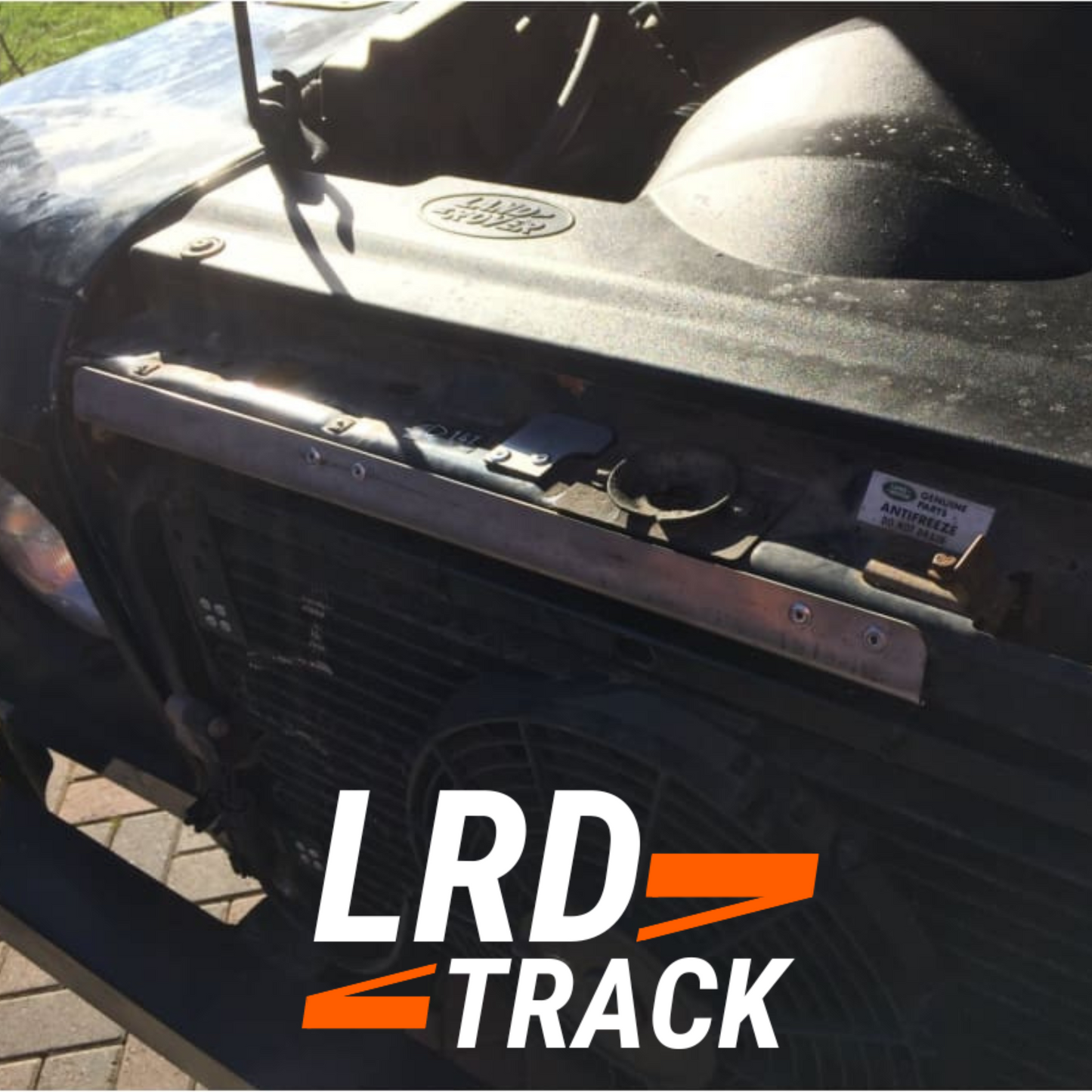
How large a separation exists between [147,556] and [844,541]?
2.65 feet

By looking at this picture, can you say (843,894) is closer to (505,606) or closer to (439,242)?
(505,606)

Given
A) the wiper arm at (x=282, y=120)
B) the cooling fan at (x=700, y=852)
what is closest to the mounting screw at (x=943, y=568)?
the cooling fan at (x=700, y=852)

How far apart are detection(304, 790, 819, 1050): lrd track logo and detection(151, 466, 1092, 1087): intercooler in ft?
0.05

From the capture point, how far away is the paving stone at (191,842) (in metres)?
2.35

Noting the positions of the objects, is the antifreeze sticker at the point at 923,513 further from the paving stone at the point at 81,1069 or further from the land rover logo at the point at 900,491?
the paving stone at the point at 81,1069

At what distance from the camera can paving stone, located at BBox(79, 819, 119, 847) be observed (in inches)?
94.0

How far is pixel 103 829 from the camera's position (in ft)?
7.90

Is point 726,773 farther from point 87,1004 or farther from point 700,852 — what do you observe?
point 87,1004

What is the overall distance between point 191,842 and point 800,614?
1.74 meters

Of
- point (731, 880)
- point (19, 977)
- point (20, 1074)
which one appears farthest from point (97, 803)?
point (731, 880)

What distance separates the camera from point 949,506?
948 mm

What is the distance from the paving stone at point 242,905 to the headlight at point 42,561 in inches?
29.7

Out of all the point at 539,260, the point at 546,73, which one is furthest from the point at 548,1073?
the point at 546,73

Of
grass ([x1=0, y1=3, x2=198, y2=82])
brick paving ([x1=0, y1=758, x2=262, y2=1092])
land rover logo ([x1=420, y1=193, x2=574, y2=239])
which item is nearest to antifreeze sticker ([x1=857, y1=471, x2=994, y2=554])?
land rover logo ([x1=420, y1=193, x2=574, y2=239])
